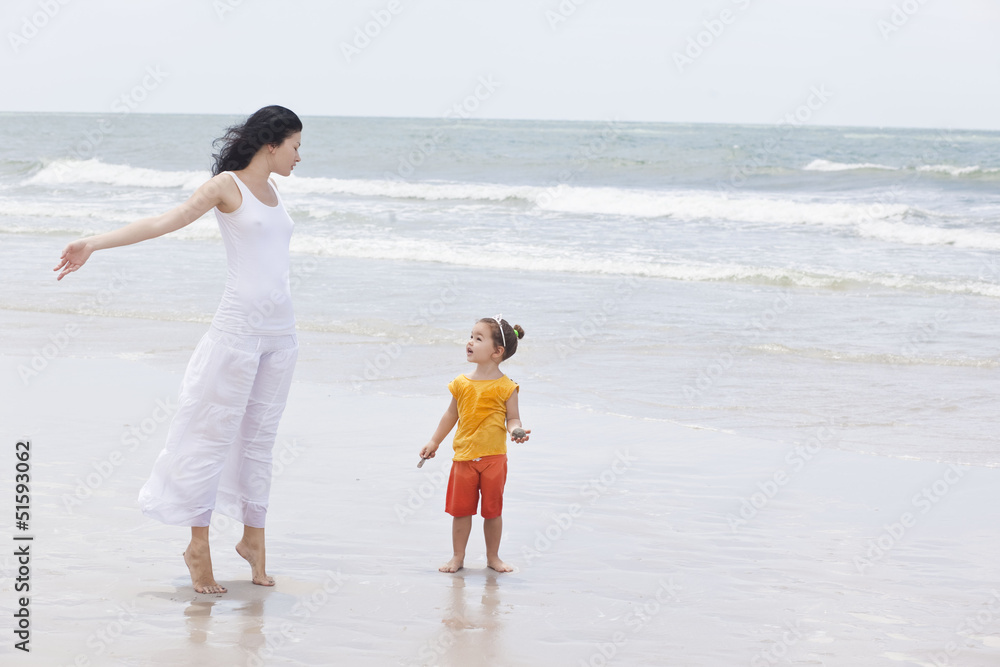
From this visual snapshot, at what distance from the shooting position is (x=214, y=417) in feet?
11.5

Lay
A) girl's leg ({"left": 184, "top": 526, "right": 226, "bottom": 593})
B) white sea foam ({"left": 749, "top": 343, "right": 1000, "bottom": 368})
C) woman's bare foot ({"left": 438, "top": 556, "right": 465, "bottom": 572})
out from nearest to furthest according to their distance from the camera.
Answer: girl's leg ({"left": 184, "top": 526, "right": 226, "bottom": 593}), woman's bare foot ({"left": 438, "top": 556, "right": 465, "bottom": 572}), white sea foam ({"left": 749, "top": 343, "right": 1000, "bottom": 368})

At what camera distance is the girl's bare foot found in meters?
3.58

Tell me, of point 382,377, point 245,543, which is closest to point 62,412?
point 382,377

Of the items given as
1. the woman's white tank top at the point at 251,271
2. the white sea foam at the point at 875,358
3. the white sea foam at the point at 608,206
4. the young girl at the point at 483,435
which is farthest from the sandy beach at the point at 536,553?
the white sea foam at the point at 608,206

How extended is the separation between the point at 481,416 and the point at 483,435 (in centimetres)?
8

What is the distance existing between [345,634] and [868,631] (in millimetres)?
1776

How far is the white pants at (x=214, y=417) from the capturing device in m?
3.46

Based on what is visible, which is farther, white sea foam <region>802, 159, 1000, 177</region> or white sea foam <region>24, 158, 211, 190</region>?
white sea foam <region>24, 158, 211, 190</region>

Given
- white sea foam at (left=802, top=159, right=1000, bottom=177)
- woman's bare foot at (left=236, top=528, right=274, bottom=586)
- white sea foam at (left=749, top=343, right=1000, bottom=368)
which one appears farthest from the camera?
white sea foam at (left=802, top=159, right=1000, bottom=177)

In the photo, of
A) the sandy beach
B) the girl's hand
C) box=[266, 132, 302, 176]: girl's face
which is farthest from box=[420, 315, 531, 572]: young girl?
the girl's hand

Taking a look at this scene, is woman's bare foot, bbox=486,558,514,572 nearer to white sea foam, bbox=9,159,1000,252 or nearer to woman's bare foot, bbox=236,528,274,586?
woman's bare foot, bbox=236,528,274,586

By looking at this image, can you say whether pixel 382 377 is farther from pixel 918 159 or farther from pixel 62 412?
pixel 918 159

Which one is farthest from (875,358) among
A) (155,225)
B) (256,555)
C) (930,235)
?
(930,235)

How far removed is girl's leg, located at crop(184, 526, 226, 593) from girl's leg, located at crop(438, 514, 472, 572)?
0.89m
